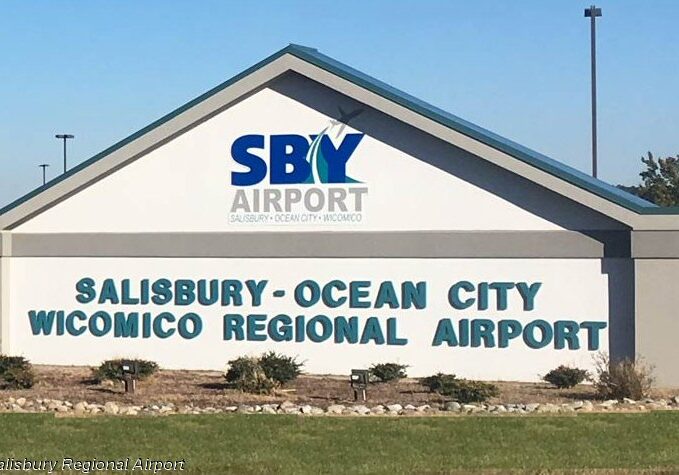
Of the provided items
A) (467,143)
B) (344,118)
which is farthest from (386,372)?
(344,118)

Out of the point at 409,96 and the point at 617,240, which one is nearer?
the point at 617,240

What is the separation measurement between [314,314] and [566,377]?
6015 millimetres

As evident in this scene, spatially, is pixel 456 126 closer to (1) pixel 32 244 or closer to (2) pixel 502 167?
(2) pixel 502 167

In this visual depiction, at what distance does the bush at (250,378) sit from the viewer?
20688 millimetres

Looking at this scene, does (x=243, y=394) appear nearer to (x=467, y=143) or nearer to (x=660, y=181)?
(x=467, y=143)

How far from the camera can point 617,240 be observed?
73.0 feet

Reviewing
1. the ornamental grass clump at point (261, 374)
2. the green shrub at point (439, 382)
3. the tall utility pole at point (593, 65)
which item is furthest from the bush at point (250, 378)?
the tall utility pole at point (593, 65)

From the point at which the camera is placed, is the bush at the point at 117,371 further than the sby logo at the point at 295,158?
No

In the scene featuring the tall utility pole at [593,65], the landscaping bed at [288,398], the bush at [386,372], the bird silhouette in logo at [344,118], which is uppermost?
the tall utility pole at [593,65]

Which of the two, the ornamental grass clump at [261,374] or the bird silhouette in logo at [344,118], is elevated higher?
the bird silhouette in logo at [344,118]

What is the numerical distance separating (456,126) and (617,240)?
409 cm

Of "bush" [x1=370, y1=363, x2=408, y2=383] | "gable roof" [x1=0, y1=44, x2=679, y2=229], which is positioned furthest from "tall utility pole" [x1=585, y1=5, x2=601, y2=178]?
"bush" [x1=370, y1=363, x2=408, y2=383]

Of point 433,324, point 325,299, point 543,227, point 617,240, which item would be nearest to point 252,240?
point 325,299

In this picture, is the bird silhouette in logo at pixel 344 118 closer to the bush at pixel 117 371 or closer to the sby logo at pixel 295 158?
the sby logo at pixel 295 158
